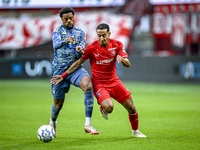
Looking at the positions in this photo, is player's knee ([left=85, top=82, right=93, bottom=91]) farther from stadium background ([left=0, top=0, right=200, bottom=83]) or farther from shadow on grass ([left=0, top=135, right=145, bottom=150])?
stadium background ([left=0, top=0, right=200, bottom=83])

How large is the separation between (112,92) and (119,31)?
16.0 meters

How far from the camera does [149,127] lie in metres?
7.68

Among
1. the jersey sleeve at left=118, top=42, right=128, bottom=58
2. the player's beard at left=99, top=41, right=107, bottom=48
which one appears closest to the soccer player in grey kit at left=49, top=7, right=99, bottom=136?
the player's beard at left=99, top=41, right=107, bottom=48

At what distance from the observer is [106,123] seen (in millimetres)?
8320

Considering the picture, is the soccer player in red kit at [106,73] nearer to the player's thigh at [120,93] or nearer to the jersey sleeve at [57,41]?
the player's thigh at [120,93]

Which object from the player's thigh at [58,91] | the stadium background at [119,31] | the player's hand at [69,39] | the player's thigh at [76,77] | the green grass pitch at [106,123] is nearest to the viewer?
the green grass pitch at [106,123]

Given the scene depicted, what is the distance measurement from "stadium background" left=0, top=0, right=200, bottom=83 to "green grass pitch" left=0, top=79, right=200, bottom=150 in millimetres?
4541

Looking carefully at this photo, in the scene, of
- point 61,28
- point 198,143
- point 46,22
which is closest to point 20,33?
point 46,22

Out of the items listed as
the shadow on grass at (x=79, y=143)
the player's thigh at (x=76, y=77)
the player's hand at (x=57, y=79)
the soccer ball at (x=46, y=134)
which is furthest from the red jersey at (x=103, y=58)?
the soccer ball at (x=46, y=134)

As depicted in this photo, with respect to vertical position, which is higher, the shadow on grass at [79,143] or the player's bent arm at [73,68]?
the player's bent arm at [73,68]

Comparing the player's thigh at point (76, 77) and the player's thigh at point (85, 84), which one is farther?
the player's thigh at point (76, 77)

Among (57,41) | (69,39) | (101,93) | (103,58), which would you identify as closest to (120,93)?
(101,93)

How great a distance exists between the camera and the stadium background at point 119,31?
1944cm

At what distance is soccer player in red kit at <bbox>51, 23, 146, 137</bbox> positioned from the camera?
256 inches
